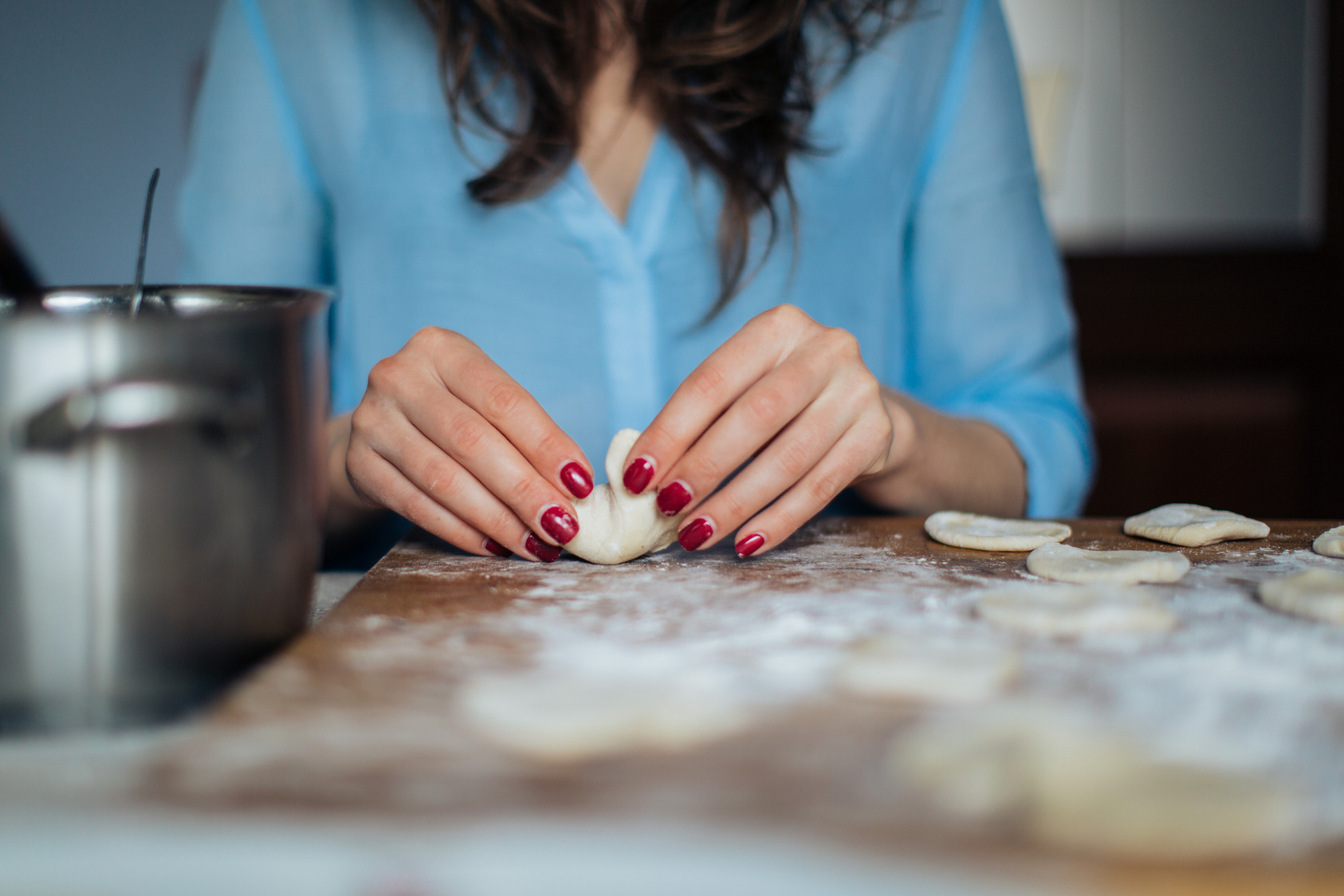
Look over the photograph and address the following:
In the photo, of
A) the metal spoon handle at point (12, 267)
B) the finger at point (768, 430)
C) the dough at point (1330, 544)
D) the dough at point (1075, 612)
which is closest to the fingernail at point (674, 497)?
the finger at point (768, 430)

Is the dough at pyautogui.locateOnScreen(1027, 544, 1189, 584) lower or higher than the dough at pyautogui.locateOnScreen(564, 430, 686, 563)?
lower

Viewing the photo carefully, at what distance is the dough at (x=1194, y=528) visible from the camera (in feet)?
2.45

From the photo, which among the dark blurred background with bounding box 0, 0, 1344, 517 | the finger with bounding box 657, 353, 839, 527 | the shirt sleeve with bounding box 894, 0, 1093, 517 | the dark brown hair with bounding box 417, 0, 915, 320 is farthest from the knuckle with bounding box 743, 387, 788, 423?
the dark blurred background with bounding box 0, 0, 1344, 517

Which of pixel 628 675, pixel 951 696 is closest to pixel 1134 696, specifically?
pixel 951 696

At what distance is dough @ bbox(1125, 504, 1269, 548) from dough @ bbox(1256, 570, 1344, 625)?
0.46ft

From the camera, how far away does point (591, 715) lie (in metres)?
0.40

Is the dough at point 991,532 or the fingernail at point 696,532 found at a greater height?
the fingernail at point 696,532

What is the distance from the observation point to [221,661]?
0.43 metres

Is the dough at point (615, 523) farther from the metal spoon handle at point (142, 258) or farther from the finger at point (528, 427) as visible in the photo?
the metal spoon handle at point (142, 258)

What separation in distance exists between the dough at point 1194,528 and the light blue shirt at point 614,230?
32 centimetres

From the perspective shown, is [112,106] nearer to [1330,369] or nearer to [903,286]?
[903,286]

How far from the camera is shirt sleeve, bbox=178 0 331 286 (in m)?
1.18

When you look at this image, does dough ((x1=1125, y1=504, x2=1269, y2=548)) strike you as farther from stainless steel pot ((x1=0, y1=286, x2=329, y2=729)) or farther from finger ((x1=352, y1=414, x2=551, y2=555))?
stainless steel pot ((x1=0, y1=286, x2=329, y2=729))

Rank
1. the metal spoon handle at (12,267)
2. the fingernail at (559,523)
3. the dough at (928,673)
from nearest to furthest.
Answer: the dough at (928,673)
the fingernail at (559,523)
the metal spoon handle at (12,267)
